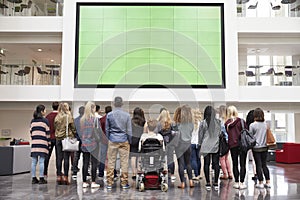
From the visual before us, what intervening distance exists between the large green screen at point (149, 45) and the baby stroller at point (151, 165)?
706 cm

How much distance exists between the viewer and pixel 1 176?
8.20 m

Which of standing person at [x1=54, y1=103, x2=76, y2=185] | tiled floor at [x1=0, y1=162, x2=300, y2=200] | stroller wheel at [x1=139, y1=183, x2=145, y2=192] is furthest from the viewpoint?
standing person at [x1=54, y1=103, x2=76, y2=185]

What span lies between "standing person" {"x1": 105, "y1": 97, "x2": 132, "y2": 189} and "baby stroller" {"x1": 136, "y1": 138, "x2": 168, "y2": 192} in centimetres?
32

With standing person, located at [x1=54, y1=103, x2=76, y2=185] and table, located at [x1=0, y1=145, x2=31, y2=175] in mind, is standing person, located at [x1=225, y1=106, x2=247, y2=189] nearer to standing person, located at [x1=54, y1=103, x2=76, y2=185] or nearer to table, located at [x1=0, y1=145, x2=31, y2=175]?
standing person, located at [x1=54, y1=103, x2=76, y2=185]

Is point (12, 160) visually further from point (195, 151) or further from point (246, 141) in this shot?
point (246, 141)

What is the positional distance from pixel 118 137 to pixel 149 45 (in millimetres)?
7743

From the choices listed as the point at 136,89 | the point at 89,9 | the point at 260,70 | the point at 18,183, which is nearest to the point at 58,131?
the point at 18,183

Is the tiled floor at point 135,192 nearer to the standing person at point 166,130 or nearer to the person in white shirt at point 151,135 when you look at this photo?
the standing person at point 166,130

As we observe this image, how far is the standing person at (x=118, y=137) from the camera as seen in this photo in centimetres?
613

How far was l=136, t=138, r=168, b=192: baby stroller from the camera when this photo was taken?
617 centimetres

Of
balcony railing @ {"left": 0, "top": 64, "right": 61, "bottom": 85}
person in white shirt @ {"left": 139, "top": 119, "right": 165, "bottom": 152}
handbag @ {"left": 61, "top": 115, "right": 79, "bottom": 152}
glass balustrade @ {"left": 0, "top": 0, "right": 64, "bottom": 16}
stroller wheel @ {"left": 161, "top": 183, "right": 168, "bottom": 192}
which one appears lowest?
stroller wheel @ {"left": 161, "top": 183, "right": 168, "bottom": 192}

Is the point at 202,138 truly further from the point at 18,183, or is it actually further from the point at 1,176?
the point at 1,176

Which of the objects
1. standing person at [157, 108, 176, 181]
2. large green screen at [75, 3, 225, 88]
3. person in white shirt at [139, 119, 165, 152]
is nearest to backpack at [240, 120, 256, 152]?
standing person at [157, 108, 176, 181]

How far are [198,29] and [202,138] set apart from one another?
805 centimetres
